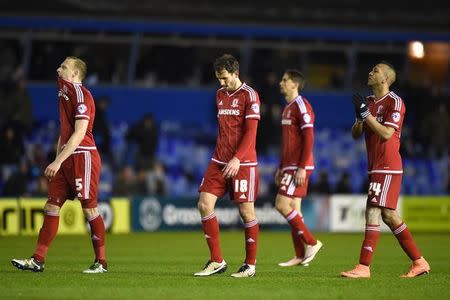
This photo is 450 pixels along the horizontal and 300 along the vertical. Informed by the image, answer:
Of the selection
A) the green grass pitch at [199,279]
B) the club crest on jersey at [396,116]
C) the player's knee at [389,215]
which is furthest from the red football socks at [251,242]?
the club crest on jersey at [396,116]

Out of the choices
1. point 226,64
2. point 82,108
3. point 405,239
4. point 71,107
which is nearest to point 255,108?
point 226,64

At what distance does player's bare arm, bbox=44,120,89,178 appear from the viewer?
12.3 meters

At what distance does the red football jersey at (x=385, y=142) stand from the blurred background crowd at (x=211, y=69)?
42.6 ft

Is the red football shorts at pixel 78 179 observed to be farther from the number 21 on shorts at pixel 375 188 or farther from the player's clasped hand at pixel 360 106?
the number 21 on shorts at pixel 375 188

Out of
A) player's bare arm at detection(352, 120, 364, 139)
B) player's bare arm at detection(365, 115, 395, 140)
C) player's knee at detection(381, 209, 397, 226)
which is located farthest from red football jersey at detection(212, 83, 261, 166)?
player's knee at detection(381, 209, 397, 226)

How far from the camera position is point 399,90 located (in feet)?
96.9

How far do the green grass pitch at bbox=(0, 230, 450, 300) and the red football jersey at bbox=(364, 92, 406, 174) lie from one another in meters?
1.23

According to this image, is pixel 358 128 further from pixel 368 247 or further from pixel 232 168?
pixel 232 168

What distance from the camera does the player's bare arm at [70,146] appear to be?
12273 mm

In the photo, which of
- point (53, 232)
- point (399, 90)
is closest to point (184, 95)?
point (399, 90)

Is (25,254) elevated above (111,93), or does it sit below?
below

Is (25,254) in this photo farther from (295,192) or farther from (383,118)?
(383,118)

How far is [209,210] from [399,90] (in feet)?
57.7

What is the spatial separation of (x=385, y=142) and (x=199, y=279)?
8.42ft
